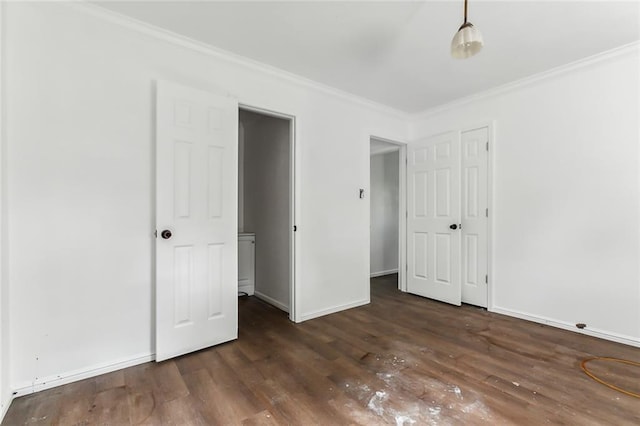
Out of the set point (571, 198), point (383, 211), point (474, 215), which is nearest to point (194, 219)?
point (474, 215)

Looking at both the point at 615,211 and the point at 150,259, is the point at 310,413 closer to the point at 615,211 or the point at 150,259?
the point at 150,259

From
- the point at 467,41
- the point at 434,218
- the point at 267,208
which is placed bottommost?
the point at 434,218

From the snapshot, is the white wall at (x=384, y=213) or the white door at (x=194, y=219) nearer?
the white door at (x=194, y=219)

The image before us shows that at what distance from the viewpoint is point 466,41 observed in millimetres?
1673

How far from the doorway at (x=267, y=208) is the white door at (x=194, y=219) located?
516mm

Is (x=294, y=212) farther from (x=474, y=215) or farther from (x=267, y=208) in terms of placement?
(x=474, y=215)

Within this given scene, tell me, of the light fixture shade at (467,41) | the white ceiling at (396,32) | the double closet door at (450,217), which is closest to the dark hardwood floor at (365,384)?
the double closet door at (450,217)

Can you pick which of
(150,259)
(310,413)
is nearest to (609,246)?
(310,413)

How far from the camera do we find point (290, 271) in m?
3.13

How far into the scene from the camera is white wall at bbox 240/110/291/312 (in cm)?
346

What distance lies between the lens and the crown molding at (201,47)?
6.77 ft

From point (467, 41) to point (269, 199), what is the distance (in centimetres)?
271

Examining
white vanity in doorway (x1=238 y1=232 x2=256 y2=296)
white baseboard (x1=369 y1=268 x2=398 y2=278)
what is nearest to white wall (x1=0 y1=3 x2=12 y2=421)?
white vanity in doorway (x1=238 y1=232 x2=256 y2=296)

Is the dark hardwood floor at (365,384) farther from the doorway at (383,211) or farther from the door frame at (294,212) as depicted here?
the doorway at (383,211)
